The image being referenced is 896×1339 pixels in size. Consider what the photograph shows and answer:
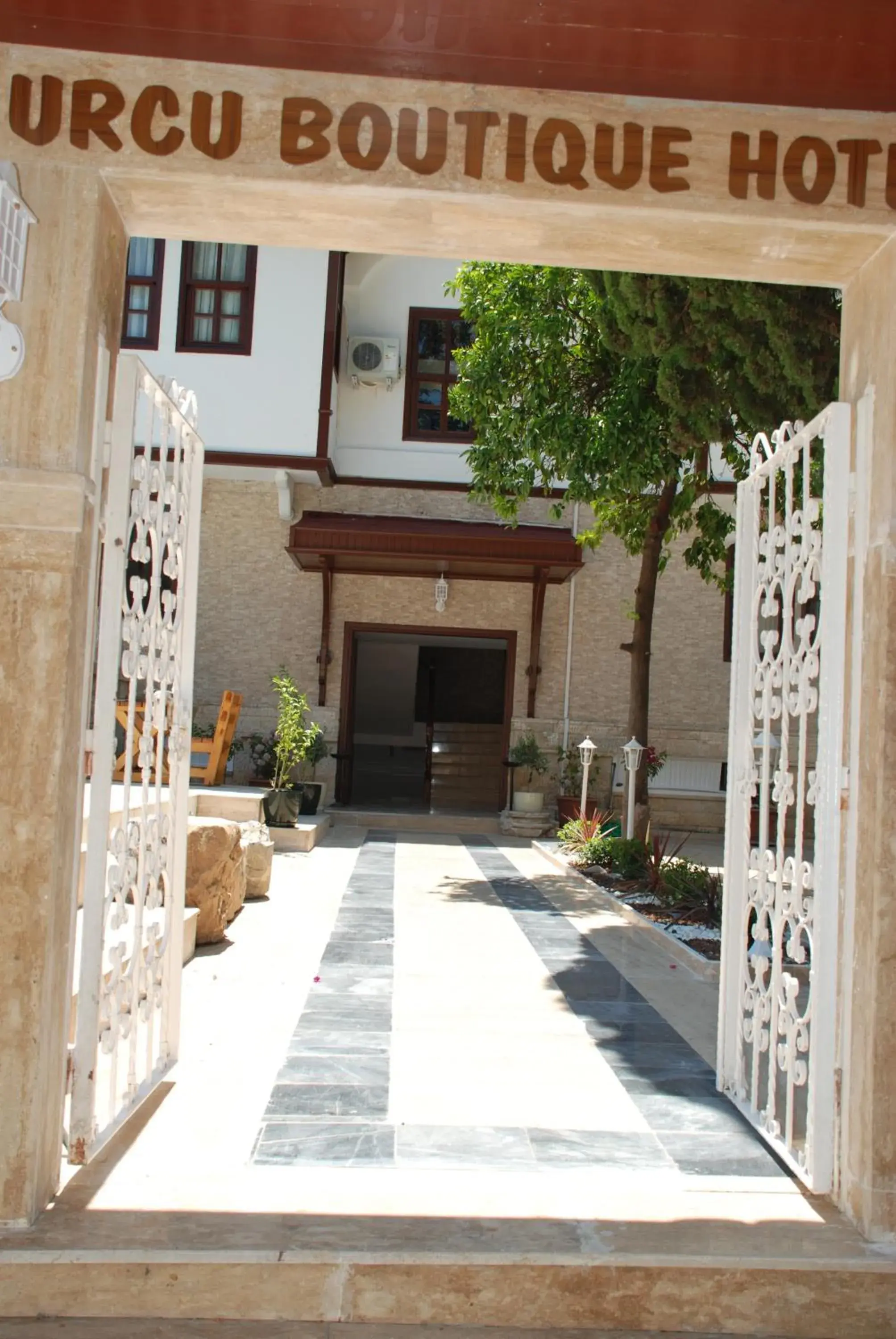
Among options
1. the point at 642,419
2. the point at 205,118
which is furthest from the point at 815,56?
the point at 642,419

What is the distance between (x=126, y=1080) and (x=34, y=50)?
3002 millimetres

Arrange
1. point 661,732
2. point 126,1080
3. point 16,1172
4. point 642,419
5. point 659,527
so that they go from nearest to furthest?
point 16,1172, point 126,1080, point 642,419, point 659,527, point 661,732

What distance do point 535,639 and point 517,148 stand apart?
12.8m

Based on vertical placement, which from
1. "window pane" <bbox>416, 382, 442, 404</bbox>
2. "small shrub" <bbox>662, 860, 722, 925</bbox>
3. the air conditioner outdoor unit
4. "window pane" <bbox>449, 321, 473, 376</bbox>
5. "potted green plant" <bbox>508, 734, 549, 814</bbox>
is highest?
"window pane" <bbox>449, 321, 473, 376</bbox>

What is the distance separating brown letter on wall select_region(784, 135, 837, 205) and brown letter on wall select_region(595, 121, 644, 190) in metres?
0.40

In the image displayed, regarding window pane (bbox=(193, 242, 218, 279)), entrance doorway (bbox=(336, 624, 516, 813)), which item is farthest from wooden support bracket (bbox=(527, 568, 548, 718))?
window pane (bbox=(193, 242, 218, 279))

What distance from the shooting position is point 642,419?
8961 millimetres

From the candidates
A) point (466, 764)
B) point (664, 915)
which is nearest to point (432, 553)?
point (466, 764)

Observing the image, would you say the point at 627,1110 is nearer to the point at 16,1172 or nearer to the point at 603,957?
the point at 16,1172

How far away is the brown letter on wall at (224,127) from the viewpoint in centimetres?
305

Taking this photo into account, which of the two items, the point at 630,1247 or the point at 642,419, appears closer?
the point at 630,1247

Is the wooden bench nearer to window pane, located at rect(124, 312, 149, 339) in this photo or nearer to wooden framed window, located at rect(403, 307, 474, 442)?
window pane, located at rect(124, 312, 149, 339)

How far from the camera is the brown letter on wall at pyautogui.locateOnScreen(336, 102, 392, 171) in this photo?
121 inches

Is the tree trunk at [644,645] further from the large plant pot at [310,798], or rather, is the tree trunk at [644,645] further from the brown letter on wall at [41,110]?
the brown letter on wall at [41,110]
